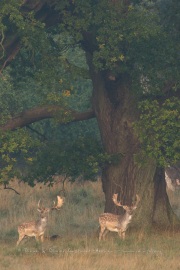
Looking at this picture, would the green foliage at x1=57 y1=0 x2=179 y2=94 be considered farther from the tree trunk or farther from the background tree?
the tree trunk

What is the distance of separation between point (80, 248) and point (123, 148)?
3.63 meters

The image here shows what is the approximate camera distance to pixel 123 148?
77.7 feet

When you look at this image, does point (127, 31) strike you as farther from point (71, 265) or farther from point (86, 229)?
point (86, 229)

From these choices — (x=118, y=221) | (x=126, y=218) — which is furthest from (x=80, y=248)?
(x=126, y=218)

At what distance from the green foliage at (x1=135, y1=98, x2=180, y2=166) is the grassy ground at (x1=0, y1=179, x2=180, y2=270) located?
2260 millimetres

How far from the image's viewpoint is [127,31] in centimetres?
2133

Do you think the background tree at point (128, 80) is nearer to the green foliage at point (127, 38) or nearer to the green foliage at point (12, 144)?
the green foliage at point (127, 38)

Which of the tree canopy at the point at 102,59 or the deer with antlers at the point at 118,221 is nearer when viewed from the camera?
the tree canopy at the point at 102,59

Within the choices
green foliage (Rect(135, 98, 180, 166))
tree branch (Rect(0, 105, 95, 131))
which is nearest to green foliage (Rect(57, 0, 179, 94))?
green foliage (Rect(135, 98, 180, 166))

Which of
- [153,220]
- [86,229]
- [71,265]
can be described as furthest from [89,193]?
[71,265]

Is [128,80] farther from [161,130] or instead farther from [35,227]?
[35,227]

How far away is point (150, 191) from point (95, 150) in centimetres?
Result: 199

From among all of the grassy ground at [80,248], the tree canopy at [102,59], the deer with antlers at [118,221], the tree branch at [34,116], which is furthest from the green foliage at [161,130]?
the grassy ground at [80,248]

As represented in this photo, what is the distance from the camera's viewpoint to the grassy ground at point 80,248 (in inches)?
751
